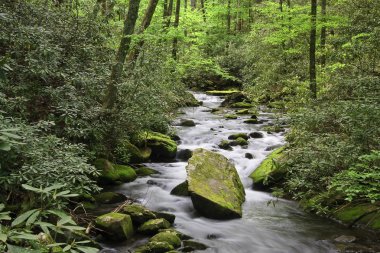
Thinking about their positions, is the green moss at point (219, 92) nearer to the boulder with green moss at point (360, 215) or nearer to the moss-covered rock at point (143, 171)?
the moss-covered rock at point (143, 171)

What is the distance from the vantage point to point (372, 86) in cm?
912

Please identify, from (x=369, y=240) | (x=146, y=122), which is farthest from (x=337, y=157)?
(x=146, y=122)

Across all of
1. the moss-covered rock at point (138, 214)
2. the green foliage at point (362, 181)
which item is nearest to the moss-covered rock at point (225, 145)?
the green foliage at point (362, 181)

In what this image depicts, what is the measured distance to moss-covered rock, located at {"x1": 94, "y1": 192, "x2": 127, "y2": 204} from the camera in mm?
7879

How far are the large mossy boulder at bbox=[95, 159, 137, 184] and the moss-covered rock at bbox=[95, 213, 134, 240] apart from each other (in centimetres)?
245

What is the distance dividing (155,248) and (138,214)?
1127 millimetres

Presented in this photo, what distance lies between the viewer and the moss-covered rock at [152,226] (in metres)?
6.59

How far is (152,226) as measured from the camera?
21.8 feet

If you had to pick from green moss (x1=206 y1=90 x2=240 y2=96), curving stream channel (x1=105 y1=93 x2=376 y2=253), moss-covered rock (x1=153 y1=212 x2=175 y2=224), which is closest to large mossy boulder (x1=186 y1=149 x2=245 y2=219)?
curving stream channel (x1=105 y1=93 x2=376 y2=253)

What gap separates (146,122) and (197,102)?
1139 cm

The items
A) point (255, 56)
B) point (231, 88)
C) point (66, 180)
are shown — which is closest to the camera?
point (66, 180)

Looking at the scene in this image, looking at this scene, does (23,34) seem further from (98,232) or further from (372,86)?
(372,86)

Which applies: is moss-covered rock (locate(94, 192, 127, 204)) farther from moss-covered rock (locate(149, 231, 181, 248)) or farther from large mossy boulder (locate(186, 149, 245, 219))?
moss-covered rock (locate(149, 231, 181, 248))

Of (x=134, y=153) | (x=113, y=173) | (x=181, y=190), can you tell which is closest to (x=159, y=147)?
(x=134, y=153)
